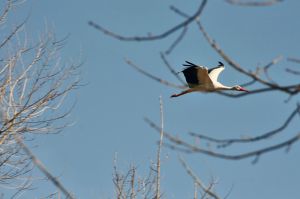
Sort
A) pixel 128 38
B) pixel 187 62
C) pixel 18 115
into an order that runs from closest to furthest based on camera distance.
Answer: pixel 128 38, pixel 18 115, pixel 187 62

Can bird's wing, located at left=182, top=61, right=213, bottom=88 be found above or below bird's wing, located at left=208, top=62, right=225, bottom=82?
below

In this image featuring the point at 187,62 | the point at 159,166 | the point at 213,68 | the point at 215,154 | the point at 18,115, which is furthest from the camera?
the point at 213,68

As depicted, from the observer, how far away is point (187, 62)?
9672 mm

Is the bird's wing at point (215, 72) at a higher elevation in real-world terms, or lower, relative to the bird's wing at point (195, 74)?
higher

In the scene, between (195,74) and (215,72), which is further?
(215,72)

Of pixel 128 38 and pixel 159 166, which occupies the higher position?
pixel 159 166

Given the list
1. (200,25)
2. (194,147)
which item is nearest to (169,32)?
(200,25)

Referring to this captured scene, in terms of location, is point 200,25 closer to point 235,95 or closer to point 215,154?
point 235,95

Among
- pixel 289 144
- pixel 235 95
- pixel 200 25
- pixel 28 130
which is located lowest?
pixel 289 144

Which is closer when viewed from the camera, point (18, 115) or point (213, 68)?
point (18, 115)

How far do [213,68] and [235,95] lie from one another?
32.2ft

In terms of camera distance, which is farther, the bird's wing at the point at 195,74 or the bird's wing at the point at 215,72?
the bird's wing at the point at 215,72

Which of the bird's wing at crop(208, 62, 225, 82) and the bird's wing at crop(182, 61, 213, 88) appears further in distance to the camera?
the bird's wing at crop(208, 62, 225, 82)

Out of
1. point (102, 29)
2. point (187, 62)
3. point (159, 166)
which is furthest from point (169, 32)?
point (187, 62)
